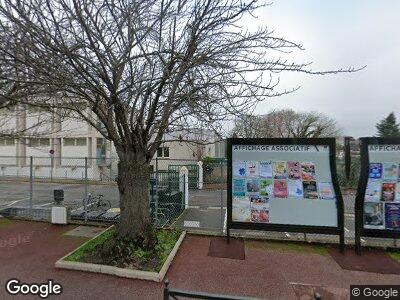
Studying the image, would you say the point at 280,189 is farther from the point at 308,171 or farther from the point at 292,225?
the point at 292,225

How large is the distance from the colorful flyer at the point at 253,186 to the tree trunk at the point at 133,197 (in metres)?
2.58

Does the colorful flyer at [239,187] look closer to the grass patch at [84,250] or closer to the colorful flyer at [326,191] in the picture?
the colorful flyer at [326,191]

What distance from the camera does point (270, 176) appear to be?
7.26 m

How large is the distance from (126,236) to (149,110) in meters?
2.65

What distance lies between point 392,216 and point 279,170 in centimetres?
268

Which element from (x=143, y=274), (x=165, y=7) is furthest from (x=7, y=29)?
(x=143, y=274)

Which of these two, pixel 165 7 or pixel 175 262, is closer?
pixel 165 7

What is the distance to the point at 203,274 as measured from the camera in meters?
5.60

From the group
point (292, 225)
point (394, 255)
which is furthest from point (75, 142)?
point (394, 255)

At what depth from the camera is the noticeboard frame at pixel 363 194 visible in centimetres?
669

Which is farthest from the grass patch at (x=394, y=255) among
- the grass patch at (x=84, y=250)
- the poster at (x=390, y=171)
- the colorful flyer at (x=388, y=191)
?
the grass patch at (x=84, y=250)

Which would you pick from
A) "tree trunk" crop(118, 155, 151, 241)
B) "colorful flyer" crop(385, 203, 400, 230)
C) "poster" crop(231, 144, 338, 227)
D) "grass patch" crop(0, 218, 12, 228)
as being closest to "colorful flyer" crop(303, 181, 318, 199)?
"poster" crop(231, 144, 338, 227)

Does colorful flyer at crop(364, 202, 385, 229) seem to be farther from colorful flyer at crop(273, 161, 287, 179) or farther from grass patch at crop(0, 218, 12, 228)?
grass patch at crop(0, 218, 12, 228)

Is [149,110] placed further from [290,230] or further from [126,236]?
[290,230]
